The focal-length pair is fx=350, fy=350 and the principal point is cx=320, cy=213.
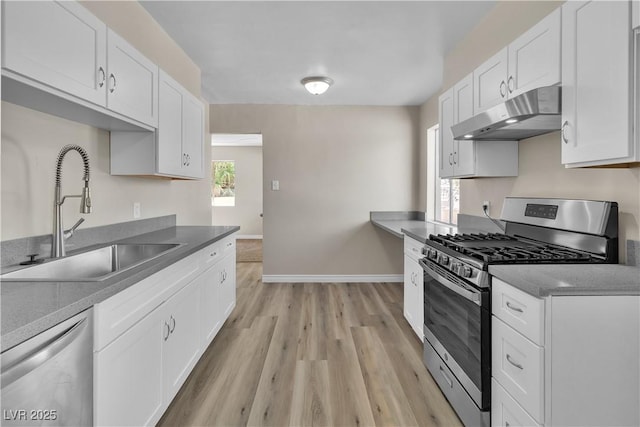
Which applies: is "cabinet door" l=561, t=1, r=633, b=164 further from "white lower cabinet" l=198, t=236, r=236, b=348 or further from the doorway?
the doorway

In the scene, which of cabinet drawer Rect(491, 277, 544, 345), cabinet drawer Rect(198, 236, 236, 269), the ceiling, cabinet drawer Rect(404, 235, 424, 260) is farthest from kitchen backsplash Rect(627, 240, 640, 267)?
cabinet drawer Rect(198, 236, 236, 269)

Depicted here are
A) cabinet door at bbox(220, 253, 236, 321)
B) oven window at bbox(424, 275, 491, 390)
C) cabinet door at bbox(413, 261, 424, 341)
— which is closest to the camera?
oven window at bbox(424, 275, 491, 390)

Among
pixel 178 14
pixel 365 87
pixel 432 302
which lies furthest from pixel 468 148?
pixel 178 14

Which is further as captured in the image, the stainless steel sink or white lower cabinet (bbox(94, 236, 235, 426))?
the stainless steel sink

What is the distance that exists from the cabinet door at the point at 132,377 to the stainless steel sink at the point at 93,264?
0.28 metres

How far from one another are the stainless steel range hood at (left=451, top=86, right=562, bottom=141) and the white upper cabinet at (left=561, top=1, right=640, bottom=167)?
7 cm

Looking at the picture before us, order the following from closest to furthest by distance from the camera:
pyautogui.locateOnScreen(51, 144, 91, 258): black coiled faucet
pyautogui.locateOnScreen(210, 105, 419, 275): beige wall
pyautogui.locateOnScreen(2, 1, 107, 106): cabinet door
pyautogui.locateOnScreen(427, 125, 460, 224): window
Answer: pyautogui.locateOnScreen(2, 1, 107, 106): cabinet door, pyautogui.locateOnScreen(51, 144, 91, 258): black coiled faucet, pyautogui.locateOnScreen(427, 125, 460, 224): window, pyautogui.locateOnScreen(210, 105, 419, 275): beige wall

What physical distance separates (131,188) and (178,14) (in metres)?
1.31

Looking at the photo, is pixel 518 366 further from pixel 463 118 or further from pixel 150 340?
pixel 463 118

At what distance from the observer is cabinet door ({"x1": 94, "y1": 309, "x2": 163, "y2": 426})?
123cm

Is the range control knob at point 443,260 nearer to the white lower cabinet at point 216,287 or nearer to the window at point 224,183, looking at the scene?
the white lower cabinet at point 216,287

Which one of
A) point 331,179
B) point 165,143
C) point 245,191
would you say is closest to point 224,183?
point 245,191

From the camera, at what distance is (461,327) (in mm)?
1832

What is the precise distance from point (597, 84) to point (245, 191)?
8.04 meters
